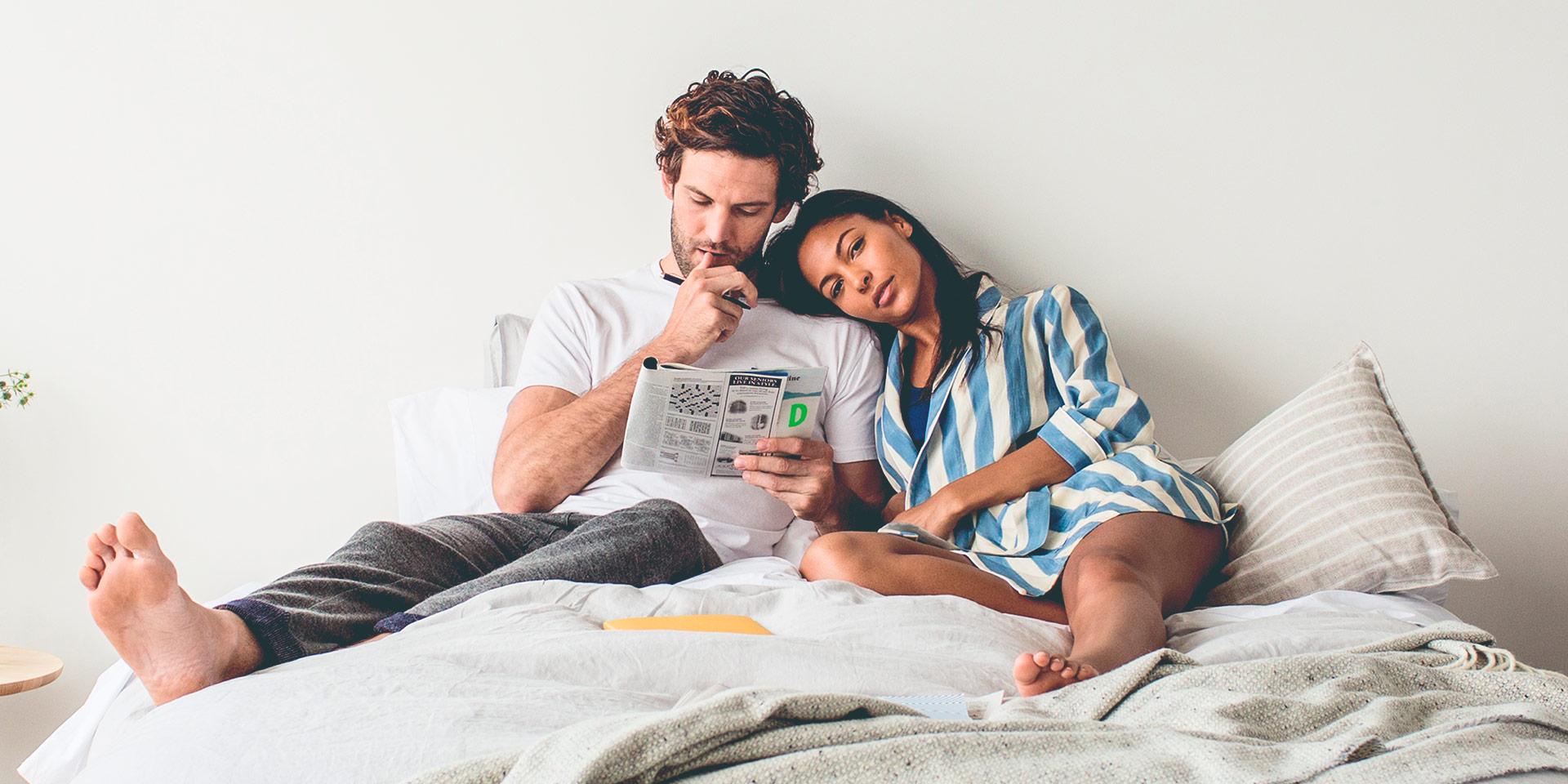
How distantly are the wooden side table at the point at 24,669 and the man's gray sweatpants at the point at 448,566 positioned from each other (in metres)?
0.78

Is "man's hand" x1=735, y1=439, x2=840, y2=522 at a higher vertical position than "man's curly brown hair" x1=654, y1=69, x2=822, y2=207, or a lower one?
lower

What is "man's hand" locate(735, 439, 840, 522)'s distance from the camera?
150 centimetres

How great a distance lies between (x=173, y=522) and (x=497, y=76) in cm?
107

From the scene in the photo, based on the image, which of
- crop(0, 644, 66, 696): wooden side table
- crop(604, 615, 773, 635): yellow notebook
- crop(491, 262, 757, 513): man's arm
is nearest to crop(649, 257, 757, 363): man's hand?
crop(491, 262, 757, 513): man's arm

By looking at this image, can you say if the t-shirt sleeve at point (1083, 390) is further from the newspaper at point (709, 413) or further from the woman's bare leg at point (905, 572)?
the newspaper at point (709, 413)

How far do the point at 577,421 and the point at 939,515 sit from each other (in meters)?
0.58

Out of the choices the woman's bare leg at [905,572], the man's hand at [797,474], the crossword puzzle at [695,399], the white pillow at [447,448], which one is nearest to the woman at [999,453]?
the woman's bare leg at [905,572]

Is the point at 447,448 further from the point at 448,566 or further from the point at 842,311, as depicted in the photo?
the point at 842,311

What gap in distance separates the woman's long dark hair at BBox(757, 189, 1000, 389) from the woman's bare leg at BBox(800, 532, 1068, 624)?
1.34ft

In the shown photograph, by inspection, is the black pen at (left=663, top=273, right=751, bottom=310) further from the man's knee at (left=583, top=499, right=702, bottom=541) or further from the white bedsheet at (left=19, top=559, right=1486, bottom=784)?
the white bedsheet at (left=19, top=559, right=1486, bottom=784)

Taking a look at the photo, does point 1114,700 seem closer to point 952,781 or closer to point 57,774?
point 952,781

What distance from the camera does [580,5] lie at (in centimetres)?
189

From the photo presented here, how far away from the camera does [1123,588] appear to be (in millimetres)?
1093

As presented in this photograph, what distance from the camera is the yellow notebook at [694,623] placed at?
0.99m
